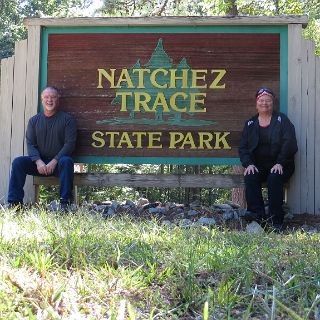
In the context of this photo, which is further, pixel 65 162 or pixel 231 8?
pixel 231 8

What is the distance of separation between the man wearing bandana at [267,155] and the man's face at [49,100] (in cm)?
221

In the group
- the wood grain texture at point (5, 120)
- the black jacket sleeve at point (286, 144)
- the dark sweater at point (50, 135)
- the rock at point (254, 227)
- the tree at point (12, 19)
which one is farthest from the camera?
the tree at point (12, 19)

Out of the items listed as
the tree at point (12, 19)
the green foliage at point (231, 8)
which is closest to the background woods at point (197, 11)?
the green foliage at point (231, 8)

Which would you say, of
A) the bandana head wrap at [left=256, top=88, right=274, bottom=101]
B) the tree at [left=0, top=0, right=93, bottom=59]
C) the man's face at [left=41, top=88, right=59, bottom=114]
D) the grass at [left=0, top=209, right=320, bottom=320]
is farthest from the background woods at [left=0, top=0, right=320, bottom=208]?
the tree at [left=0, top=0, right=93, bottom=59]

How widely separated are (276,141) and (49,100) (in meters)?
2.61

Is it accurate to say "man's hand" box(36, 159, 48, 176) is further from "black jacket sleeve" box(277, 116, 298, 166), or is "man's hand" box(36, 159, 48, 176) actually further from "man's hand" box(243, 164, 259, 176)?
"black jacket sleeve" box(277, 116, 298, 166)

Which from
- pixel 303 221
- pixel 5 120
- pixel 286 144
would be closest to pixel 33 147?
pixel 5 120

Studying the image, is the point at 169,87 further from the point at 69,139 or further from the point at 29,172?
the point at 29,172

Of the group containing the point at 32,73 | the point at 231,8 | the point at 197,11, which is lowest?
the point at 32,73

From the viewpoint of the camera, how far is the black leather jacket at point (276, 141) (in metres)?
4.88

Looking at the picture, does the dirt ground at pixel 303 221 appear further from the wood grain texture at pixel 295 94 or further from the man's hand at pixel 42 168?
the man's hand at pixel 42 168

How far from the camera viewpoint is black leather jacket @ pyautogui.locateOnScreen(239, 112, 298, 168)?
4875 mm

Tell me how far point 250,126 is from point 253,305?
3518 millimetres

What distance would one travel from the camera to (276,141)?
4949 millimetres
